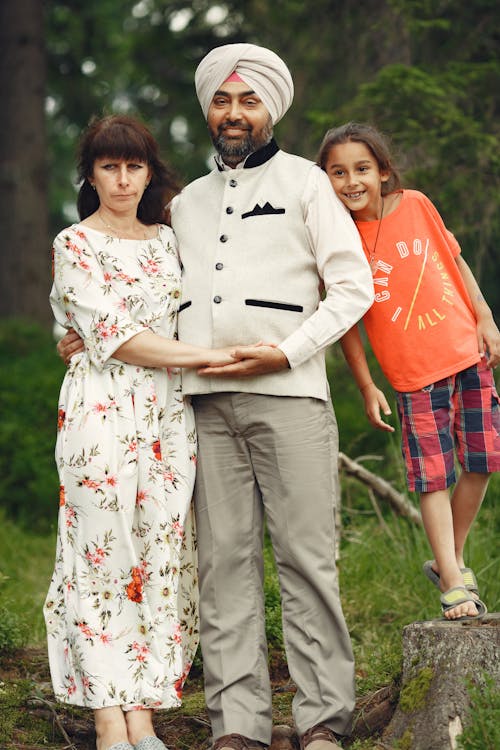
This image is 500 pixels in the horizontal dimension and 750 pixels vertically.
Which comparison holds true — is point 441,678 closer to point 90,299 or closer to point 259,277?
point 259,277

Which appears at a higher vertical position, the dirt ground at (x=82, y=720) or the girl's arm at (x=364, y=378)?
the girl's arm at (x=364, y=378)

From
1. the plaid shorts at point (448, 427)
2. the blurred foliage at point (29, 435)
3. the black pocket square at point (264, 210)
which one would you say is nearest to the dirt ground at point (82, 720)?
the plaid shorts at point (448, 427)

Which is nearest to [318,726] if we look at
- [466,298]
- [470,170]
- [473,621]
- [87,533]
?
[473,621]

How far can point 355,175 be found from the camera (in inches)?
159

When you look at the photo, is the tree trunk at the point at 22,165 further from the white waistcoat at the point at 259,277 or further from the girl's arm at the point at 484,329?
the girl's arm at the point at 484,329

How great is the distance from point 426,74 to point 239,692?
4324mm

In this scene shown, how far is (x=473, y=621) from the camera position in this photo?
3945 mm

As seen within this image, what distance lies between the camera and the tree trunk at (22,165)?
1202cm

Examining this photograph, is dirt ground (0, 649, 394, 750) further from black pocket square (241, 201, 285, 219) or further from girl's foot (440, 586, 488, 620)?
black pocket square (241, 201, 285, 219)

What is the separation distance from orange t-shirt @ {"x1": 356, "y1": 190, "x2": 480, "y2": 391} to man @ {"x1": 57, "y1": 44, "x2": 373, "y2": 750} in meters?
0.15

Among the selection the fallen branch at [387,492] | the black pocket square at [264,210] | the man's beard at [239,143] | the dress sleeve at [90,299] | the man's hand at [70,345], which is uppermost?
the man's beard at [239,143]

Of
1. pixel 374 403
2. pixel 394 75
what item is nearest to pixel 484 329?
pixel 374 403

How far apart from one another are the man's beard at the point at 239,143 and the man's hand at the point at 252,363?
0.74m

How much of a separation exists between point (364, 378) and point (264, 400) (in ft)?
1.45
